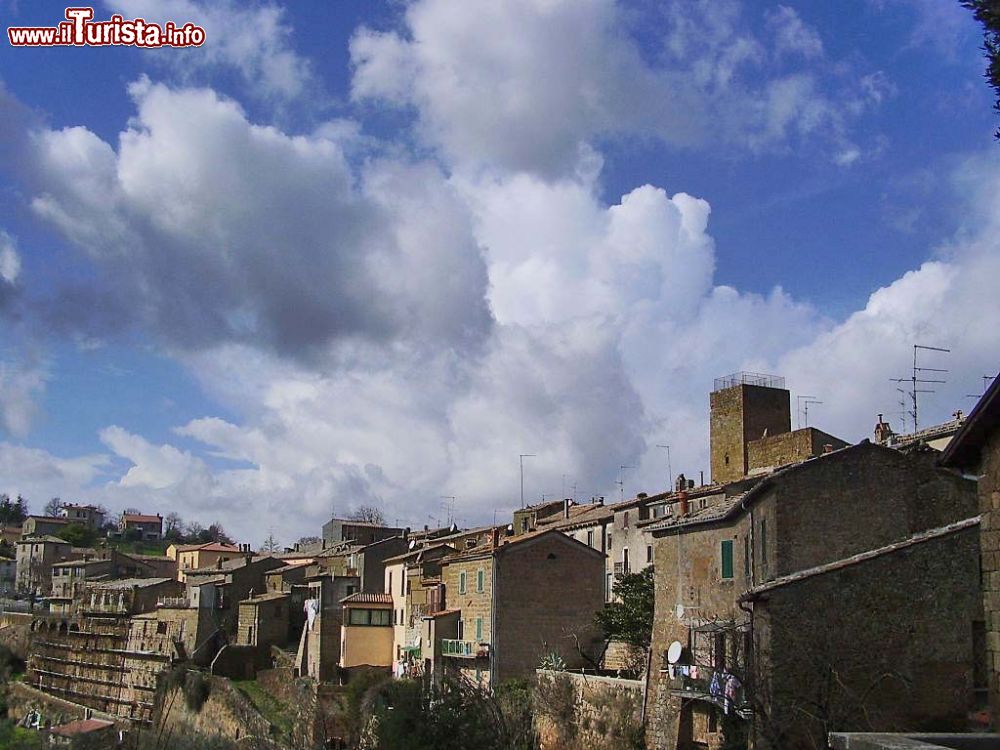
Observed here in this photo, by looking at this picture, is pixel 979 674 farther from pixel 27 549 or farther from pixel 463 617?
pixel 27 549

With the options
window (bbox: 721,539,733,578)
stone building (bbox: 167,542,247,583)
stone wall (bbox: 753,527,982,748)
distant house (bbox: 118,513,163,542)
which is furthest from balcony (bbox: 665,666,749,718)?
distant house (bbox: 118,513,163,542)

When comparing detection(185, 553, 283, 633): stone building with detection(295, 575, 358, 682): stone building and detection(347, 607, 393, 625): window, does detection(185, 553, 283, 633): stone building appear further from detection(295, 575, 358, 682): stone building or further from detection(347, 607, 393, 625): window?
detection(347, 607, 393, 625): window

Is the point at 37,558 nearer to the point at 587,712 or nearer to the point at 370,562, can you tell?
the point at 370,562

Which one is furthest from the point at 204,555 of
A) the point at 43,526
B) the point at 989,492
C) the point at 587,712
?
the point at 989,492

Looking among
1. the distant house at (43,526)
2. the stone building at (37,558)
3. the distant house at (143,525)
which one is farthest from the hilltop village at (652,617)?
the distant house at (143,525)

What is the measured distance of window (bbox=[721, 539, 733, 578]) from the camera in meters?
32.0

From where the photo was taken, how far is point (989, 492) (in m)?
14.2

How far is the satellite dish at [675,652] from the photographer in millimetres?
32938

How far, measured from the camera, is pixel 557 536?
51.4 m

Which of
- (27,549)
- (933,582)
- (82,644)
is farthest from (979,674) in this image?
(27,549)

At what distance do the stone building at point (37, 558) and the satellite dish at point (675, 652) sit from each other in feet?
352

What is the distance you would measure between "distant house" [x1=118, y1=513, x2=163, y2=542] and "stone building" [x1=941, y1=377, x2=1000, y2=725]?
588 ft

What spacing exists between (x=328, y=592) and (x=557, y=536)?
66.1ft

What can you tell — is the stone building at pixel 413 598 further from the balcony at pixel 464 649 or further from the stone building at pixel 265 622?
the stone building at pixel 265 622
